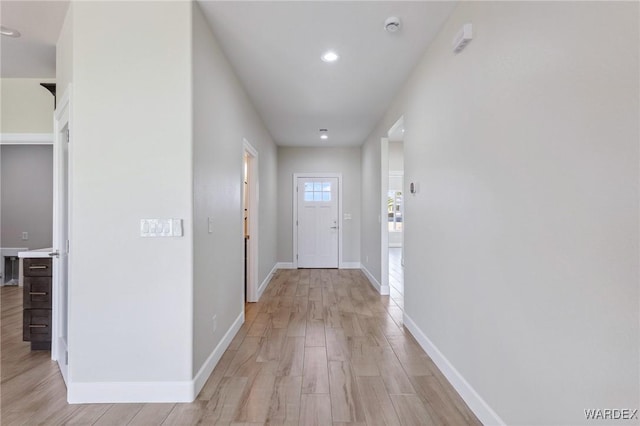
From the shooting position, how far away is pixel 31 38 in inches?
98.1

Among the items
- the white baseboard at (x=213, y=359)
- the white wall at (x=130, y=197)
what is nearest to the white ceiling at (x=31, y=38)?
the white wall at (x=130, y=197)

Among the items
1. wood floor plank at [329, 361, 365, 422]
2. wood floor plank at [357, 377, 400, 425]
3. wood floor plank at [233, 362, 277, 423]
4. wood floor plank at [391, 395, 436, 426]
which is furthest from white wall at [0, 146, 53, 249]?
wood floor plank at [391, 395, 436, 426]

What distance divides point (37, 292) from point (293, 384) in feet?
7.89

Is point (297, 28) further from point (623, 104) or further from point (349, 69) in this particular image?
point (623, 104)

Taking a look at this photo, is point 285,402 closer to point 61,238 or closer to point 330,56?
point 61,238

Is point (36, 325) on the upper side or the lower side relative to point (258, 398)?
upper

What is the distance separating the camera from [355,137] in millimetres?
5797

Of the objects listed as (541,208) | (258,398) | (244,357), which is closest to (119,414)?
(258,398)

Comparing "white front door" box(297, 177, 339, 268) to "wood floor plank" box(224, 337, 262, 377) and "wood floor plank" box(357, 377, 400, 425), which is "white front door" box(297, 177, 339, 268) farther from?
"wood floor plank" box(357, 377, 400, 425)

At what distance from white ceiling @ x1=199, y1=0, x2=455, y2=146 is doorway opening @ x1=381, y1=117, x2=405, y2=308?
0.69 m

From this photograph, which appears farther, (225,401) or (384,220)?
(384,220)

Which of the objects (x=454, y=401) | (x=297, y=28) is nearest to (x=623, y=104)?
(x=454, y=401)

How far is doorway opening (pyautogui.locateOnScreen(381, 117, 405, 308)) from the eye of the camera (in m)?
4.53

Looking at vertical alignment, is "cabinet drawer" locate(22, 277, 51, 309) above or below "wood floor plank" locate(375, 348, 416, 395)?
above
